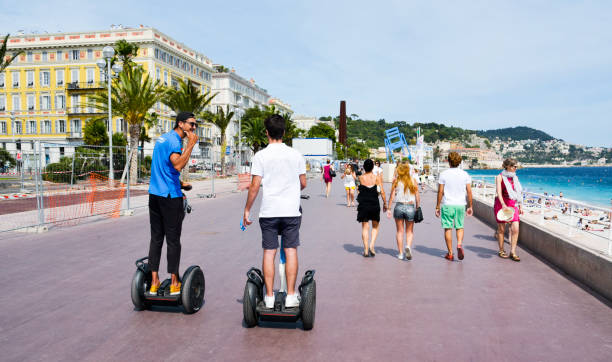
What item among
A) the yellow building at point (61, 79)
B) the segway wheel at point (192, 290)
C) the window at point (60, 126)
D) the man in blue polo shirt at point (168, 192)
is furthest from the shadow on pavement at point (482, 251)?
the window at point (60, 126)

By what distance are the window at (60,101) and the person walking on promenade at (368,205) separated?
192ft

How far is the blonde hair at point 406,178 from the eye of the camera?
716 cm

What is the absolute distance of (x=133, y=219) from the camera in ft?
39.1

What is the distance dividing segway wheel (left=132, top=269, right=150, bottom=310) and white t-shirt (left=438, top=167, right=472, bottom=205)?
4710 millimetres

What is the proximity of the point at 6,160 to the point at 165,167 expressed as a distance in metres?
13.2

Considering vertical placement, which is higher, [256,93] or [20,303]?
[256,93]

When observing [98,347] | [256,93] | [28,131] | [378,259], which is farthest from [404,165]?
[256,93]

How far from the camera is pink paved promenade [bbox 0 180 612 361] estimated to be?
11.4 feet

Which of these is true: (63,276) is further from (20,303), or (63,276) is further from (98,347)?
(98,347)

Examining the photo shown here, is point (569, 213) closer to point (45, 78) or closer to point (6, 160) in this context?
point (6, 160)

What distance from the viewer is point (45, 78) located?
56312 millimetres

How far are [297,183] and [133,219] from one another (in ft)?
30.6

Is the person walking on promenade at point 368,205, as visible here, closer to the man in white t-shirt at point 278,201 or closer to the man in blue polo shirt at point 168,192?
the man in white t-shirt at point 278,201

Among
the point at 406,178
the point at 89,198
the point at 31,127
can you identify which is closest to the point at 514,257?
the point at 406,178
